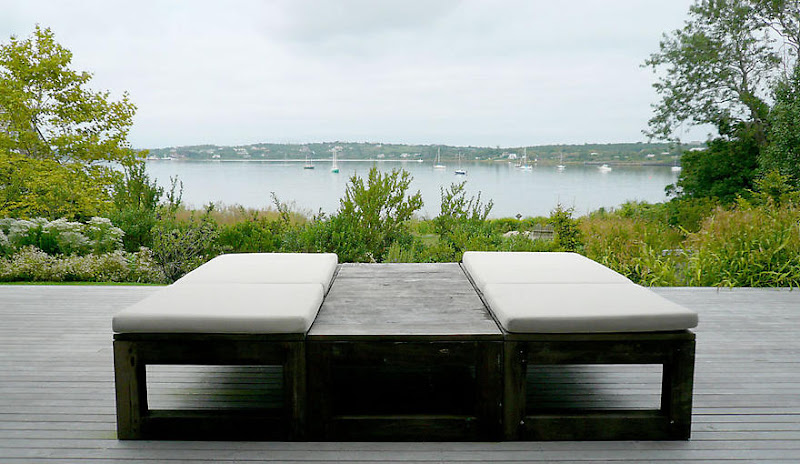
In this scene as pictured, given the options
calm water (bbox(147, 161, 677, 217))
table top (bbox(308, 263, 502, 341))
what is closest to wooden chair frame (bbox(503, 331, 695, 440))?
table top (bbox(308, 263, 502, 341))

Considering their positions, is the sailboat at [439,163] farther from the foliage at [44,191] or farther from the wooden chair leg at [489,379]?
the wooden chair leg at [489,379]

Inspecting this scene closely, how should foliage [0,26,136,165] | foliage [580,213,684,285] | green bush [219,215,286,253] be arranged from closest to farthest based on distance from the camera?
foliage [580,213,684,285]
green bush [219,215,286,253]
foliage [0,26,136,165]

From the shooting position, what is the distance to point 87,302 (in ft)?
13.3

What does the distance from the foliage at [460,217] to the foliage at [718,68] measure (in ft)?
35.7

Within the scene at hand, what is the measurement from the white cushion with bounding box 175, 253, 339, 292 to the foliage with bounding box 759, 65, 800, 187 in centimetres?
1070

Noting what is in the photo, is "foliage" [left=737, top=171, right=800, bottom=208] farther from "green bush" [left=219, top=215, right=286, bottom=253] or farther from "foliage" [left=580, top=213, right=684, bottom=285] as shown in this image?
"green bush" [left=219, top=215, right=286, bottom=253]

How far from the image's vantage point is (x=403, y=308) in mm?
2414

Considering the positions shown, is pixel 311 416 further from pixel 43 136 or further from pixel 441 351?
pixel 43 136

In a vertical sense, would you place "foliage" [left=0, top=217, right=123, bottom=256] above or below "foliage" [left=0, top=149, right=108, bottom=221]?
below

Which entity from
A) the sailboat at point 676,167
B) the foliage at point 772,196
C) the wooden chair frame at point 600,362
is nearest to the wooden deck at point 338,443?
the wooden chair frame at point 600,362

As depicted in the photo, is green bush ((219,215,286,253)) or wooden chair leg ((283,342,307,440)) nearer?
wooden chair leg ((283,342,307,440))

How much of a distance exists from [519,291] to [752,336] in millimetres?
1798

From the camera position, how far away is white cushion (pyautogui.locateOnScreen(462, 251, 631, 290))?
8.66ft

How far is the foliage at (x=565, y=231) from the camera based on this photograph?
20.0ft
